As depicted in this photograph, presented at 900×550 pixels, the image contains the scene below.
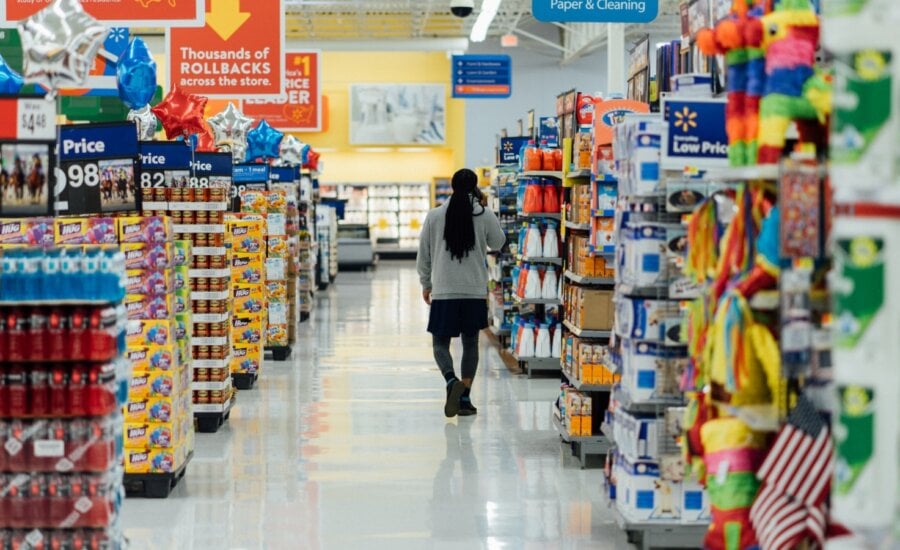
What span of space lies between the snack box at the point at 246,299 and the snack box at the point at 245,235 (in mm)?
316

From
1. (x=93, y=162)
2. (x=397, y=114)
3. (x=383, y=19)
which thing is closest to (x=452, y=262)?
(x=93, y=162)

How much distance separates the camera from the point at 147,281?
22.4 ft

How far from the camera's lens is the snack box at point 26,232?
6258mm

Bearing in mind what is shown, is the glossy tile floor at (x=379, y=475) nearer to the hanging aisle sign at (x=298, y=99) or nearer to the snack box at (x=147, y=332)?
the snack box at (x=147, y=332)

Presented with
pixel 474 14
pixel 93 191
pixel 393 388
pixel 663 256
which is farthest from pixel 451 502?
pixel 474 14

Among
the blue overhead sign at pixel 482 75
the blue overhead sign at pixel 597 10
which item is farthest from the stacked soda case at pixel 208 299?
the blue overhead sign at pixel 482 75

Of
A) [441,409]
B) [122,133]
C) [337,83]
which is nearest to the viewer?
[122,133]

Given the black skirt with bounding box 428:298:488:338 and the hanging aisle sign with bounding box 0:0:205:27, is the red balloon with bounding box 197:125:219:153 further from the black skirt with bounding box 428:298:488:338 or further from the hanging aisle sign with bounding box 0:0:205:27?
the black skirt with bounding box 428:298:488:338

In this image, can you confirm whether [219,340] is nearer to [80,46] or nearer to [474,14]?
[80,46]

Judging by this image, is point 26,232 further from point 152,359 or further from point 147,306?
point 152,359

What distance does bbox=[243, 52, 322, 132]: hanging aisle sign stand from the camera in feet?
54.9

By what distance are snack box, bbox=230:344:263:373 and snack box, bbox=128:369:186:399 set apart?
4.09 meters

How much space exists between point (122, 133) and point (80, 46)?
1.83m

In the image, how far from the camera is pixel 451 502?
22.5ft
